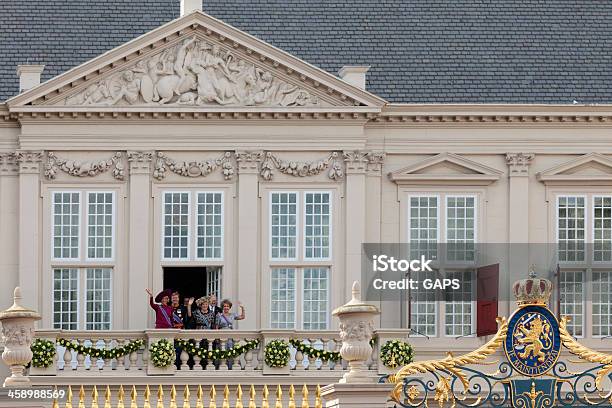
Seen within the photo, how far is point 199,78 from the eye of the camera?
4756 cm

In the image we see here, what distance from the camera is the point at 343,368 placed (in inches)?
1730

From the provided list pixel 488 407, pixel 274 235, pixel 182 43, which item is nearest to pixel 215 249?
pixel 274 235

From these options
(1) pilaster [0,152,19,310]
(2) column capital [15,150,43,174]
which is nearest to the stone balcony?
(1) pilaster [0,152,19,310]

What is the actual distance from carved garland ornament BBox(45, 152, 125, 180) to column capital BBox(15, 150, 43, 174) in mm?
189

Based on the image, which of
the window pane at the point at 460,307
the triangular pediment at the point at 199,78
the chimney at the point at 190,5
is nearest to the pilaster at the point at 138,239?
the triangular pediment at the point at 199,78

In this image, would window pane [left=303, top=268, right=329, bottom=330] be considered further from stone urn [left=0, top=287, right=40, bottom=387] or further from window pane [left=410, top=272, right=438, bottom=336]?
stone urn [left=0, top=287, right=40, bottom=387]

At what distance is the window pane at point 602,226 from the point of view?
4828 centimetres

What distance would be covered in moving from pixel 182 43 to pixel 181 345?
700 centimetres

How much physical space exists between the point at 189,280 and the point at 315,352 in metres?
5.62

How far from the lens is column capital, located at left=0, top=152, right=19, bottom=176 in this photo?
47500 millimetres

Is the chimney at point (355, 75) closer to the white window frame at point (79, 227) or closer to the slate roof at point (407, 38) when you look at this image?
the slate roof at point (407, 38)

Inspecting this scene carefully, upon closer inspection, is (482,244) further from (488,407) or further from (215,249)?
(488,407)

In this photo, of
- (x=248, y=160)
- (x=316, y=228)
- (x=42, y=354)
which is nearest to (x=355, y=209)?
(x=316, y=228)

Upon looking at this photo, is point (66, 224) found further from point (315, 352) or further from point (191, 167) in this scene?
point (315, 352)
